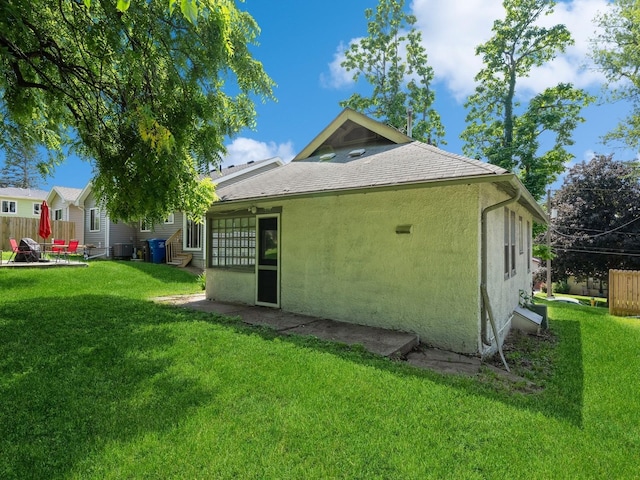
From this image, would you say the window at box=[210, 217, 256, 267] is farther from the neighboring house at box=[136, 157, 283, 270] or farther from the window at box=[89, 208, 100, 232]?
the window at box=[89, 208, 100, 232]

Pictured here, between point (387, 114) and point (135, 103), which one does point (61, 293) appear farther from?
point (387, 114)

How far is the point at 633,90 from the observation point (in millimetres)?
17297

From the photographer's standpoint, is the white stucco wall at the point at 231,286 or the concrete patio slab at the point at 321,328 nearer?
the concrete patio slab at the point at 321,328

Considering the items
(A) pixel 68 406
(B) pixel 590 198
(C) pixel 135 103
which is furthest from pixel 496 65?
(A) pixel 68 406

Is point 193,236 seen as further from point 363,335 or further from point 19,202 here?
point 19,202

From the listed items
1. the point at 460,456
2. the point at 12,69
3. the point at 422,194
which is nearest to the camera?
the point at 460,456

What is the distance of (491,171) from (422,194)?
1282 millimetres

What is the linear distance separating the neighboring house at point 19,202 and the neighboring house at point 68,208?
7.40 meters

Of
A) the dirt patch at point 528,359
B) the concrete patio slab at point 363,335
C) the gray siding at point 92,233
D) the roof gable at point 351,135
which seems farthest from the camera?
the gray siding at point 92,233

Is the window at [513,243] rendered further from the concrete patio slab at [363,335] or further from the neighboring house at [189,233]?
the neighboring house at [189,233]

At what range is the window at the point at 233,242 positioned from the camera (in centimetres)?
887

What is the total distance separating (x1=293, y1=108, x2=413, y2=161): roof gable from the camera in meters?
9.24

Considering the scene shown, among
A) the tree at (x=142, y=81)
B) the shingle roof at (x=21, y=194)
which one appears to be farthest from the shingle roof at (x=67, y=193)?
the tree at (x=142, y=81)

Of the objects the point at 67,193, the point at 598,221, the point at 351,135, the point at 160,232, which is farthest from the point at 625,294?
the point at 67,193
